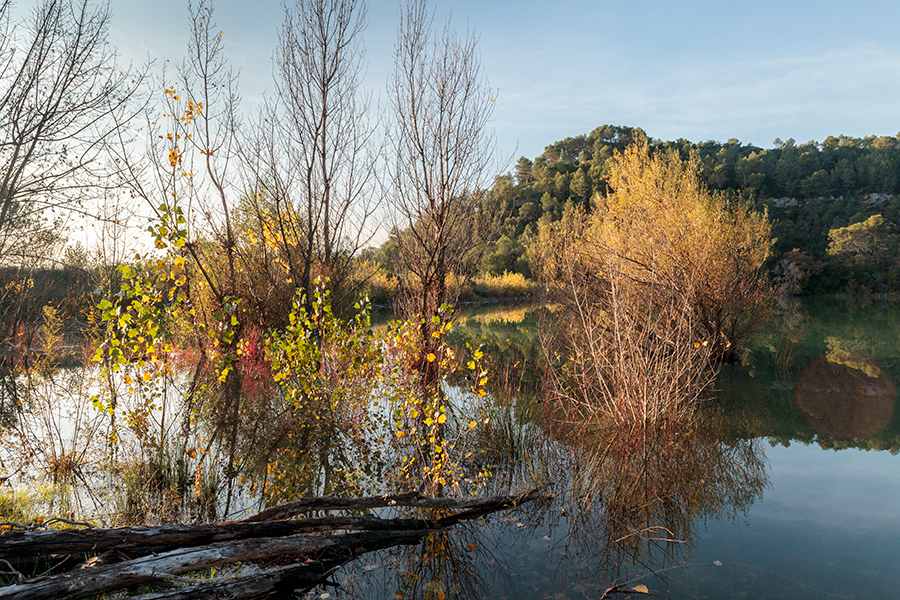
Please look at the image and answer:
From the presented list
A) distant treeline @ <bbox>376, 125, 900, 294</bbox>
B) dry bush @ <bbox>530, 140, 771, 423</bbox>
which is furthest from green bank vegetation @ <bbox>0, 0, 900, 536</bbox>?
distant treeline @ <bbox>376, 125, 900, 294</bbox>

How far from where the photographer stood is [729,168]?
2116 inches

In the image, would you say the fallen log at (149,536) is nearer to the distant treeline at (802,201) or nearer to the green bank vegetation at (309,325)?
the green bank vegetation at (309,325)

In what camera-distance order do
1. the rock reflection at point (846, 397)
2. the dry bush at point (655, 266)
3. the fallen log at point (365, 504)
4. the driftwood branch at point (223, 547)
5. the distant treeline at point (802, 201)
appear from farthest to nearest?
the distant treeline at point (802, 201) < the dry bush at point (655, 266) < the rock reflection at point (846, 397) < the fallen log at point (365, 504) < the driftwood branch at point (223, 547)

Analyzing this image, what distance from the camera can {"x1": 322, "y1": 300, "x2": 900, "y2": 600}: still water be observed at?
2.90m

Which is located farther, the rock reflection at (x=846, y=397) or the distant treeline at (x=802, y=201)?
the distant treeline at (x=802, y=201)

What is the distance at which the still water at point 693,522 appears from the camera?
114 inches

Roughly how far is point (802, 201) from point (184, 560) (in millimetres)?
66594

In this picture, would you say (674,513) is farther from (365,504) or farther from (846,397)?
(846,397)

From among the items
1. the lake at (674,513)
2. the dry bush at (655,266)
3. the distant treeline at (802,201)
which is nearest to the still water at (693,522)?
the lake at (674,513)

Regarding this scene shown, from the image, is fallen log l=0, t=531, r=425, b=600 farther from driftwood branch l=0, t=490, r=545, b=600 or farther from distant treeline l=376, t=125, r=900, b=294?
distant treeline l=376, t=125, r=900, b=294

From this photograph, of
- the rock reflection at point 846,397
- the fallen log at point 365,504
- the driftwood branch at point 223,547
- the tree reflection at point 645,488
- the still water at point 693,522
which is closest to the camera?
the driftwood branch at point 223,547

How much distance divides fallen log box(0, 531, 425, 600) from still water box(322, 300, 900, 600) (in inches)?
6.0

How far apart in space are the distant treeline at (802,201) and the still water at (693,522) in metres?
26.1

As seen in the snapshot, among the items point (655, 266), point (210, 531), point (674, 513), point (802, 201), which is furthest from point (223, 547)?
point (802, 201)
